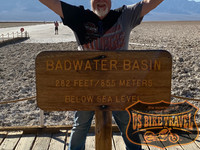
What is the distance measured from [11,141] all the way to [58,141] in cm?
58

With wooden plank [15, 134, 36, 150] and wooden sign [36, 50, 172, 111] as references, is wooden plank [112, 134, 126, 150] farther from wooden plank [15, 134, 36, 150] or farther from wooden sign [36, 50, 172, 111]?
wooden sign [36, 50, 172, 111]

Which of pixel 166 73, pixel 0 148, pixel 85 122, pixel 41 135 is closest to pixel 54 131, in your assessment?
pixel 41 135

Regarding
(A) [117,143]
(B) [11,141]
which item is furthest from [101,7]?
(B) [11,141]

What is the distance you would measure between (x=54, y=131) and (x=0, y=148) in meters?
0.69

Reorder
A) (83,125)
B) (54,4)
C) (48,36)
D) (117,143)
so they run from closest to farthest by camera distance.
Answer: (54,4)
(83,125)
(117,143)
(48,36)

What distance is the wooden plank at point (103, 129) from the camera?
77.8 inches

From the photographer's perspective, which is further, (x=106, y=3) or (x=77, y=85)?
(x=106, y=3)

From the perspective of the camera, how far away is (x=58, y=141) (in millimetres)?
3205

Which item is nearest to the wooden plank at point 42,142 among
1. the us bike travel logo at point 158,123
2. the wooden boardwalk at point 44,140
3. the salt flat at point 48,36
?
the wooden boardwalk at point 44,140

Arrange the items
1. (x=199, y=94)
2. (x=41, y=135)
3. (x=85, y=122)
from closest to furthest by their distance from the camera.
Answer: (x=85, y=122), (x=41, y=135), (x=199, y=94)

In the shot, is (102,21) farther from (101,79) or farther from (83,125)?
(83,125)

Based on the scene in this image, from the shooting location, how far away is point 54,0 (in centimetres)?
211

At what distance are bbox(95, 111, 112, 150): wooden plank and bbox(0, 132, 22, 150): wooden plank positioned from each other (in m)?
1.50

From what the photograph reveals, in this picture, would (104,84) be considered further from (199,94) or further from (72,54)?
(199,94)
